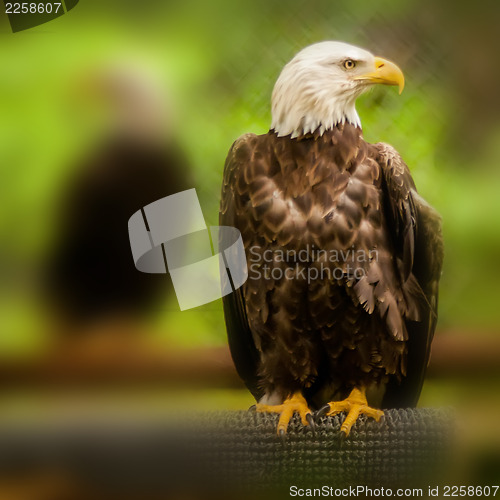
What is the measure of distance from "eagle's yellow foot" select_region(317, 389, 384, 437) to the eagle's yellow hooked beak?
0.73 m

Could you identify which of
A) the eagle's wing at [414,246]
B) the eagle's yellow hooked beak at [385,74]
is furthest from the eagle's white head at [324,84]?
the eagle's wing at [414,246]

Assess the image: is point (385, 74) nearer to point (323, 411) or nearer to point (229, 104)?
point (229, 104)

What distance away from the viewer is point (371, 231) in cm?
153

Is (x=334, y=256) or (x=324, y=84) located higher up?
(x=324, y=84)

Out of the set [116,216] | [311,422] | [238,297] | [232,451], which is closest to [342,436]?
[311,422]

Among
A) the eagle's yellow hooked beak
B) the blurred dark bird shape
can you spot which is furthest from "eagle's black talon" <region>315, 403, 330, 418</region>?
the eagle's yellow hooked beak

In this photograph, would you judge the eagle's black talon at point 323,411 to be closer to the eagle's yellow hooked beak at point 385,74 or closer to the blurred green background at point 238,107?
the blurred green background at point 238,107

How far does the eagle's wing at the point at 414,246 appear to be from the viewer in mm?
1516

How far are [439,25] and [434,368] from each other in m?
0.79

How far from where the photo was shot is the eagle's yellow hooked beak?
4.81 ft

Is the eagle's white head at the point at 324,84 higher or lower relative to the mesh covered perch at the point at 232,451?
higher

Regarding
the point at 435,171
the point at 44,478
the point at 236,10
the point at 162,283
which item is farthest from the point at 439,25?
the point at 44,478

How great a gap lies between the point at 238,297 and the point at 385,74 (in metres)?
0.61

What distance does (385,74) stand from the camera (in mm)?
1468
